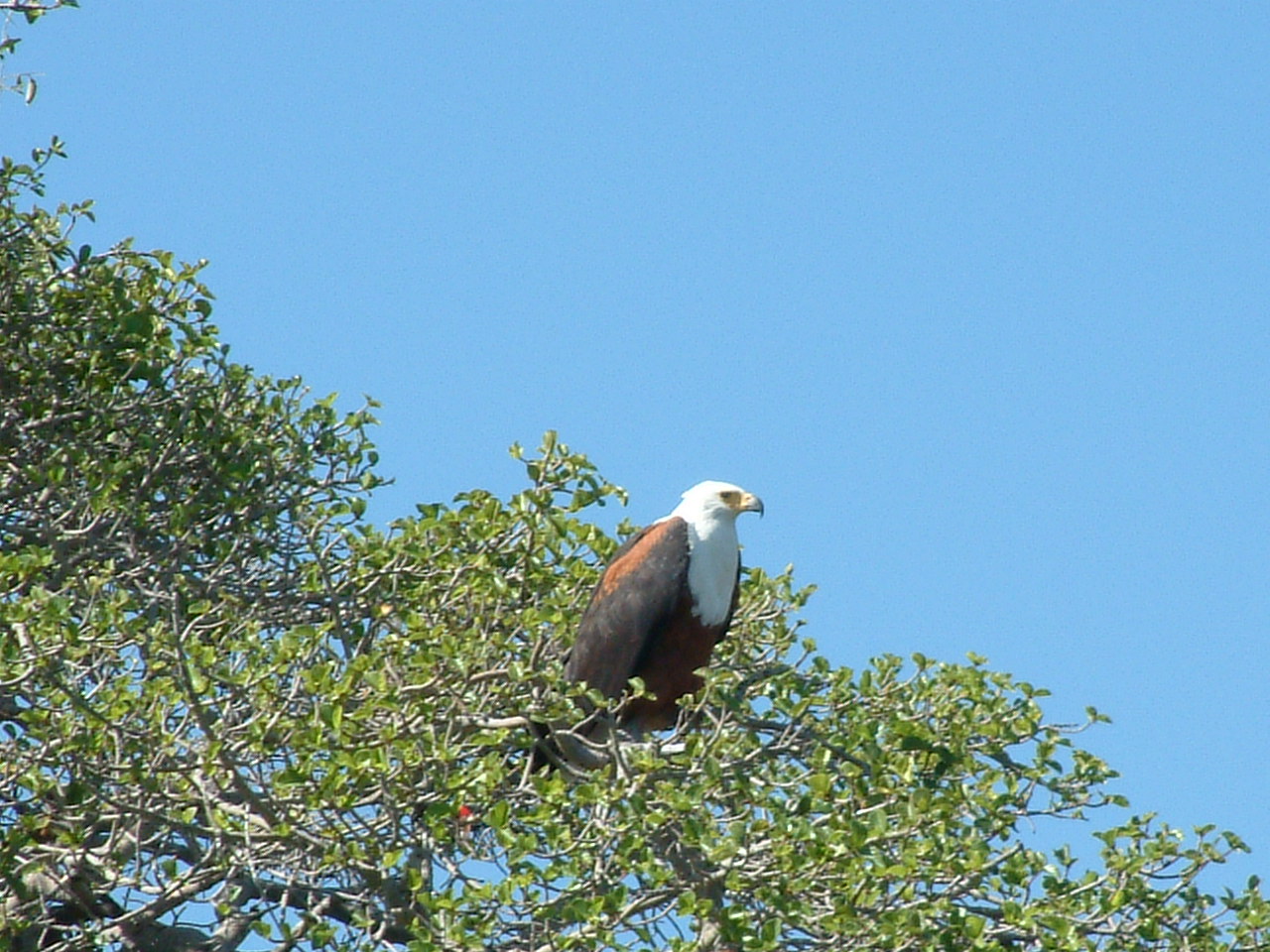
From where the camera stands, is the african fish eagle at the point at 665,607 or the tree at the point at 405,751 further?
the african fish eagle at the point at 665,607

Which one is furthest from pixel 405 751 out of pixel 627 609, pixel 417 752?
pixel 627 609

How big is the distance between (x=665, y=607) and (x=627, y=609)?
0.23m

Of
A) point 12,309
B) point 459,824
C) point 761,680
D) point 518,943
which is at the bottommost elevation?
point 518,943

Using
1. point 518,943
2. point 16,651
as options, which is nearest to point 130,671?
point 16,651

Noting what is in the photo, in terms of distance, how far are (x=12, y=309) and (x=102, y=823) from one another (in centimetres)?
253

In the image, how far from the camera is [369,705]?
625cm

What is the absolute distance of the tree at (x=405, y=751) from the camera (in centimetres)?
590

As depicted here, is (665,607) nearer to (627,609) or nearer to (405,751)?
(627,609)

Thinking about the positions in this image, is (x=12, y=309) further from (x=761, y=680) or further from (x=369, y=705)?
(x=761, y=680)

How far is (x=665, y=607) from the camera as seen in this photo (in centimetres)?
845

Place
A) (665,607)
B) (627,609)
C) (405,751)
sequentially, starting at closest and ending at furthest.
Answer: (405,751) → (627,609) → (665,607)

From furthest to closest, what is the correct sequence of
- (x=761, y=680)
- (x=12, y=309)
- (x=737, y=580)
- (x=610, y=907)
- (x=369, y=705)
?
(x=737, y=580) < (x=12, y=309) < (x=761, y=680) < (x=369, y=705) < (x=610, y=907)

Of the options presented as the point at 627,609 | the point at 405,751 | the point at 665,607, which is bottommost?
the point at 405,751

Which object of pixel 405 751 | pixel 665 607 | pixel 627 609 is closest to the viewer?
pixel 405 751
